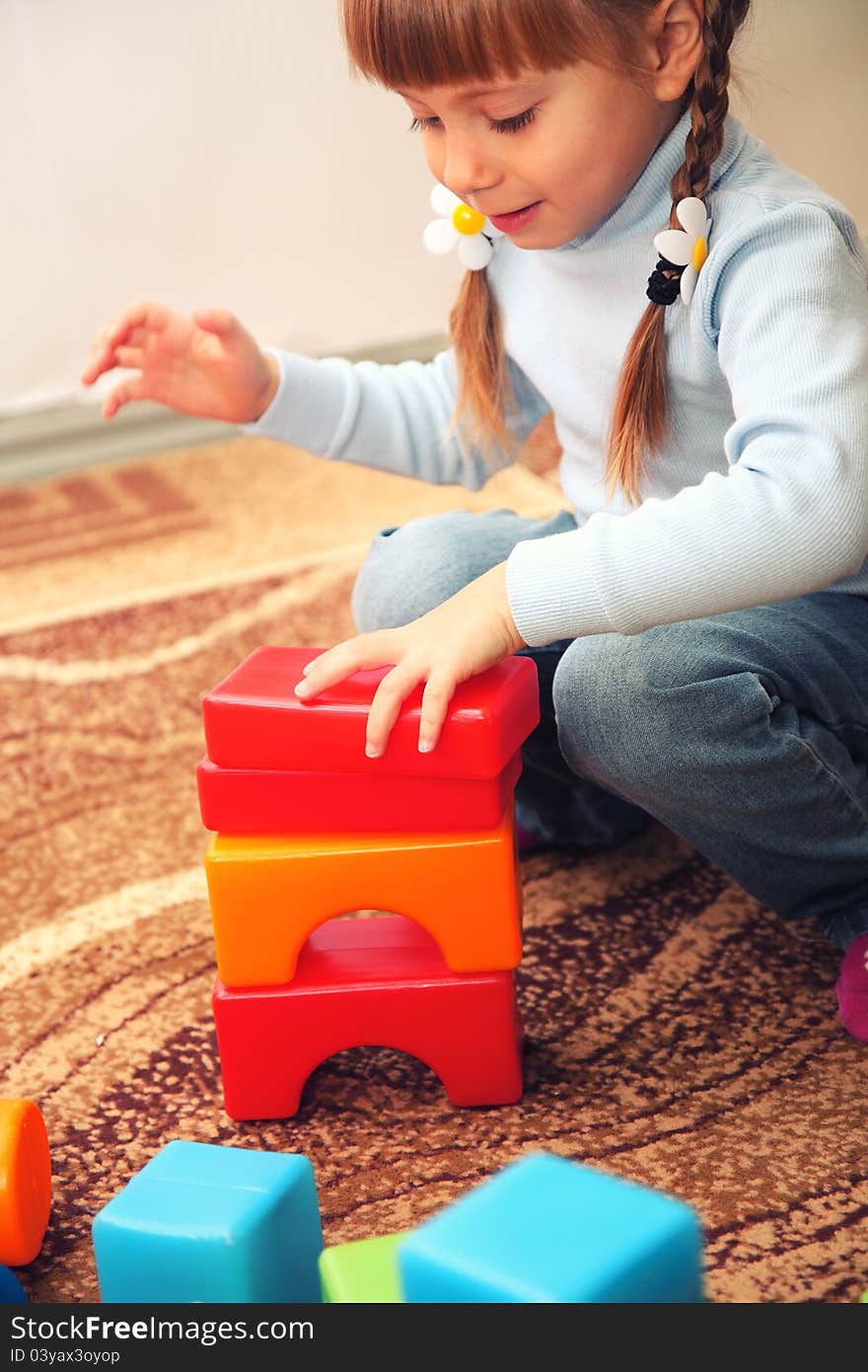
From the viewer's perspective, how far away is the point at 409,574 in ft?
3.06

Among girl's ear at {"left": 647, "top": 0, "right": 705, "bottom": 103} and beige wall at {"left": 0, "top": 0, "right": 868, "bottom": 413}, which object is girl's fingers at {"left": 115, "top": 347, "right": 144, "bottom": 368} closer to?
girl's ear at {"left": 647, "top": 0, "right": 705, "bottom": 103}

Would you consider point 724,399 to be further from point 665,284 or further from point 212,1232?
point 212,1232

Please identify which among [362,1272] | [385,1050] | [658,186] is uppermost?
[658,186]

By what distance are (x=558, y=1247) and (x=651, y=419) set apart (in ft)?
1.69

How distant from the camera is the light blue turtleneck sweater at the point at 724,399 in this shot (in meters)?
0.69

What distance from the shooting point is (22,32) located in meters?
1.65

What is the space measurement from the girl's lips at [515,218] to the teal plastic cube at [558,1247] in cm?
53

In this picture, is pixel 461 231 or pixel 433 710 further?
pixel 461 231

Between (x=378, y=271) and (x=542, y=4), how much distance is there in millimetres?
1185

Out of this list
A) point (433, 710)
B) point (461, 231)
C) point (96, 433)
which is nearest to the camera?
point (433, 710)

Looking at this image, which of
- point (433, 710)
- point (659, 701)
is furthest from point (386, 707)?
point (659, 701)

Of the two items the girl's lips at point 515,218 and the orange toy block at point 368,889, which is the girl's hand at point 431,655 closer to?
the orange toy block at point 368,889
